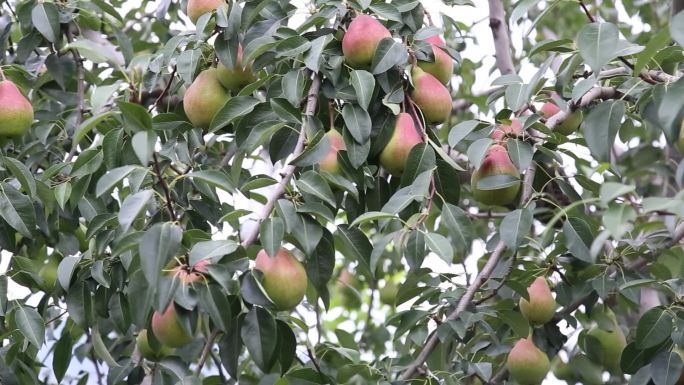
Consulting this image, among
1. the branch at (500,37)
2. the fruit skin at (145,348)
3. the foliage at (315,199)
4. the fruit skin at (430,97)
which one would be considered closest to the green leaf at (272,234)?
the foliage at (315,199)

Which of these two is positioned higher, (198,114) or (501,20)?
(198,114)

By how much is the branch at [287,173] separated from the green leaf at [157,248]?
17 cm

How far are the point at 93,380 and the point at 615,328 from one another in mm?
1215

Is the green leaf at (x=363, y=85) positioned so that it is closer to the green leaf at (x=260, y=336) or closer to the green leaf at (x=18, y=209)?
the green leaf at (x=260, y=336)

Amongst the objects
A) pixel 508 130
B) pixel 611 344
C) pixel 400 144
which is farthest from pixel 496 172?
pixel 611 344

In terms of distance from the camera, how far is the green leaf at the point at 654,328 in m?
1.37

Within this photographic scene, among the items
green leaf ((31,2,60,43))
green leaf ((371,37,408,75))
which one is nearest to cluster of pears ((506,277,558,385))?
green leaf ((371,37,408,75))

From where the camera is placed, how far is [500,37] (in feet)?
6.97

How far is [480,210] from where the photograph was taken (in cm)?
280

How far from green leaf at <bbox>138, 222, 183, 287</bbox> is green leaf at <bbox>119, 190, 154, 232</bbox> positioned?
0.02m

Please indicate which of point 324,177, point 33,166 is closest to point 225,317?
point 324,177

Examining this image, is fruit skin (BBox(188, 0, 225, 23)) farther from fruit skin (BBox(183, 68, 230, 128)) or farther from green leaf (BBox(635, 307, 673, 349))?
green leaf (BBox(635, 307, 673, 349))

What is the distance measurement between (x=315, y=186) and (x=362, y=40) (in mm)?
250

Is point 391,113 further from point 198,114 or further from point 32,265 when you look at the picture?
point 32,265
